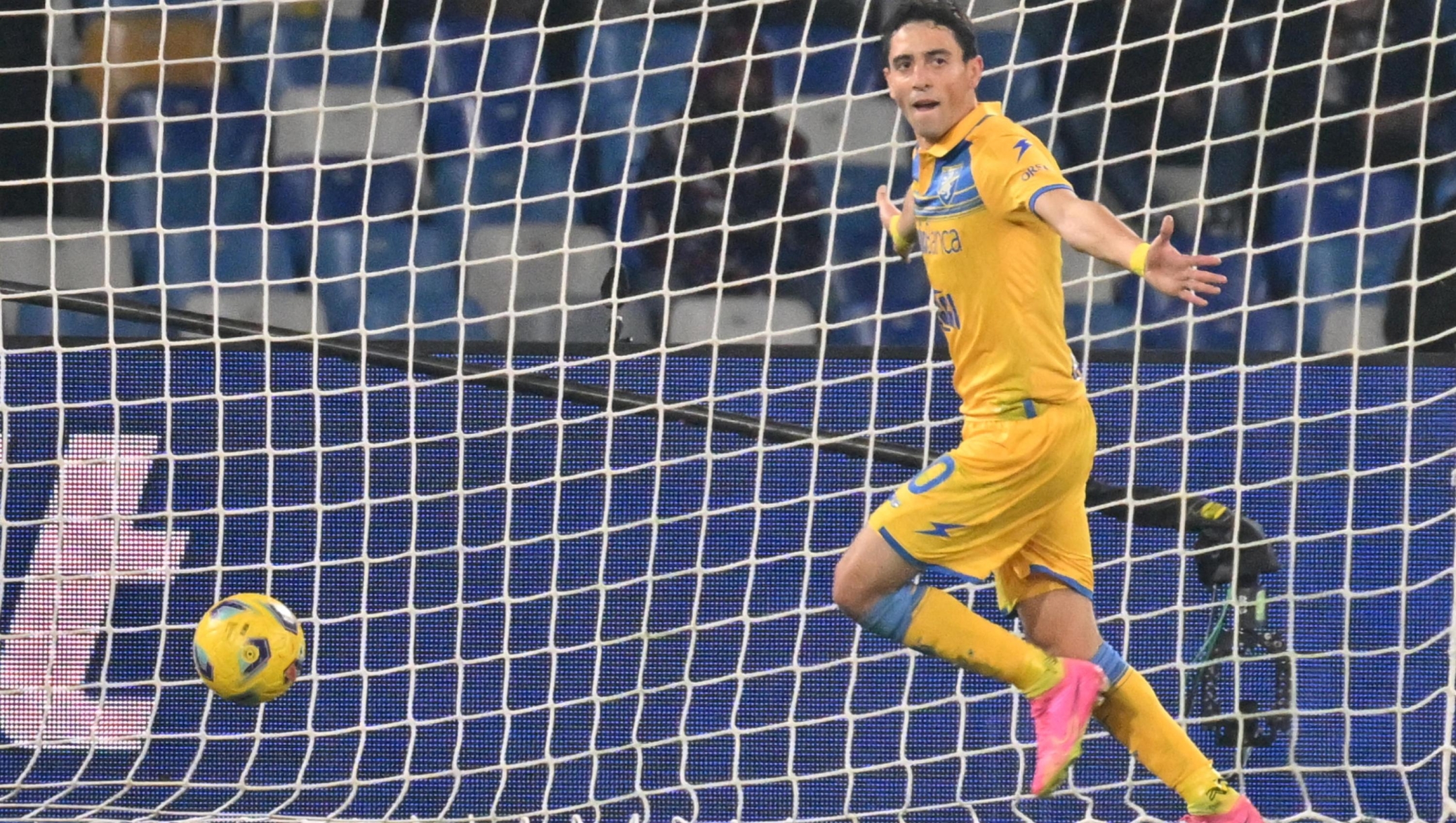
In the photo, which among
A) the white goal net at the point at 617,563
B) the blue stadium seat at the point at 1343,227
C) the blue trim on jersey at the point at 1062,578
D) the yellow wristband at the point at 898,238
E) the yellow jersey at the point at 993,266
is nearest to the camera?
the yellow jersey at the point at 993,266

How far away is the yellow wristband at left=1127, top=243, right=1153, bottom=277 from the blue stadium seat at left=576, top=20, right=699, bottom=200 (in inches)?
108

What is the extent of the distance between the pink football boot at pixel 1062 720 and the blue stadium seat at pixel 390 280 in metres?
2.39

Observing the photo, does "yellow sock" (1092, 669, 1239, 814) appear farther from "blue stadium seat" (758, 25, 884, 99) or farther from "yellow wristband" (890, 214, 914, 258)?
"blue stadium seat" (758, 25, 884, 99)

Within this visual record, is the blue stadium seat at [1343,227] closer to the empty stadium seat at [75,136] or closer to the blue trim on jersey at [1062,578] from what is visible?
the blue trim on jersey at [1062,578]

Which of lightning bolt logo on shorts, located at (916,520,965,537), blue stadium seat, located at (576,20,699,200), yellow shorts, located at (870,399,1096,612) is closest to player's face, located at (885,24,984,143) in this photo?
yellow shorts, located at (870,399,1096,612)

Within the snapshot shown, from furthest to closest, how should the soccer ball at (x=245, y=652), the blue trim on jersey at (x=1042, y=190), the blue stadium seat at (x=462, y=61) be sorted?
the blue stadium seat at (x=462, y=61), the soccer ball at (x=245, y=652), the blue trim on jersey at (x=1042, y=190)

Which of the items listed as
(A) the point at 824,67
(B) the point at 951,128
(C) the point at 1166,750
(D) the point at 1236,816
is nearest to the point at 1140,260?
(B) the point at 951,128

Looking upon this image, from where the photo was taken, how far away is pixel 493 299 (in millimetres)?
5059

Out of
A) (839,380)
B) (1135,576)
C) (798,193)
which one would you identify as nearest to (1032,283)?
(839,380)

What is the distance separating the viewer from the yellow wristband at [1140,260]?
8.45 ft

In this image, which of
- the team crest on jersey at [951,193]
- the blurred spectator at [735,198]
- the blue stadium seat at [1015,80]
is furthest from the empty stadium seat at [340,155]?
the team crest on jersey at [951,193]

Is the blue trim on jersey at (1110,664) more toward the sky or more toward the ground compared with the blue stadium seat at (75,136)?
more toward the sky

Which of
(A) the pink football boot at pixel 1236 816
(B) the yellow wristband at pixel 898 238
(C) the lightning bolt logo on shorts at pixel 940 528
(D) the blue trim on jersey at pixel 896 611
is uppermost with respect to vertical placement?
(B) the yellow wristband at pixel 898 238

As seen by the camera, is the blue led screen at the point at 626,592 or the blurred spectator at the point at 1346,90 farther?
the blurred spectator at the point at 1346,90
